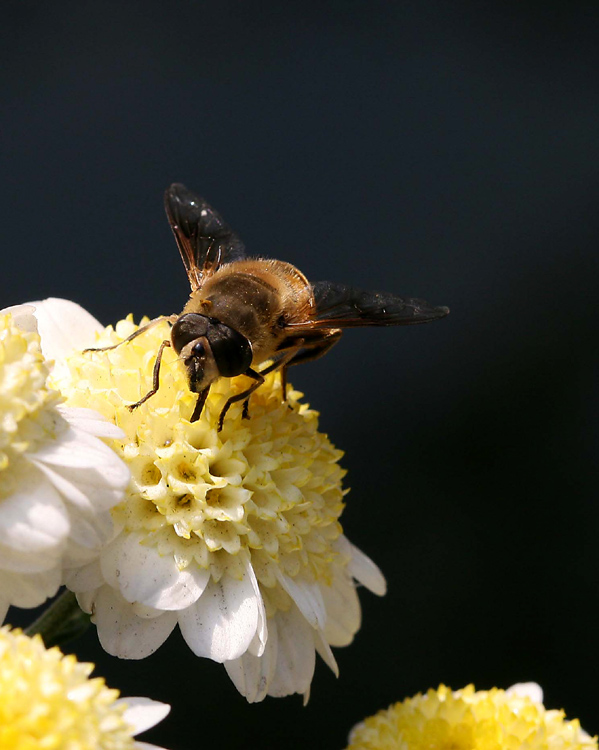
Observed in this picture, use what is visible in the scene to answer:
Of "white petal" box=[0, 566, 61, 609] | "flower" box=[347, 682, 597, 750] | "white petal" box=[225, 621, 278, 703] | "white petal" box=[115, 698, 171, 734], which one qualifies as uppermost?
"white petal" box=[0, 566, 61, 609]

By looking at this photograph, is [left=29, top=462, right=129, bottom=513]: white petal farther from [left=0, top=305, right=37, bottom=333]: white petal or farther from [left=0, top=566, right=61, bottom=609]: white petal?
[left=0, top=305, right=37, bottom=333]: white petal

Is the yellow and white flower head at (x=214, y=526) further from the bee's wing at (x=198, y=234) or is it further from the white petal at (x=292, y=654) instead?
the bee's wing at (x=198, y=234)

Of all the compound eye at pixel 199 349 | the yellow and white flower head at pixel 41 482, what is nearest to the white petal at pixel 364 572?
the compound eye at pixel 199 349

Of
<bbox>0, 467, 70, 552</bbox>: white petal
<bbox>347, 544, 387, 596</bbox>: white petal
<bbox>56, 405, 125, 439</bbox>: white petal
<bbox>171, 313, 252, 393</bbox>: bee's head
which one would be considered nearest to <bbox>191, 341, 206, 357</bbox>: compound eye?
<bbox>171, 313, 252, 393</bbox>: bee's head

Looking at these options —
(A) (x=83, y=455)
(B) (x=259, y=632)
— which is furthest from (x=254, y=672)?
(A) (x=83, y=455)

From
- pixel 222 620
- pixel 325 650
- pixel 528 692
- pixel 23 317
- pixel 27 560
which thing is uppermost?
pixel 23 317

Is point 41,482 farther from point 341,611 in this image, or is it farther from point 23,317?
point 341,611
